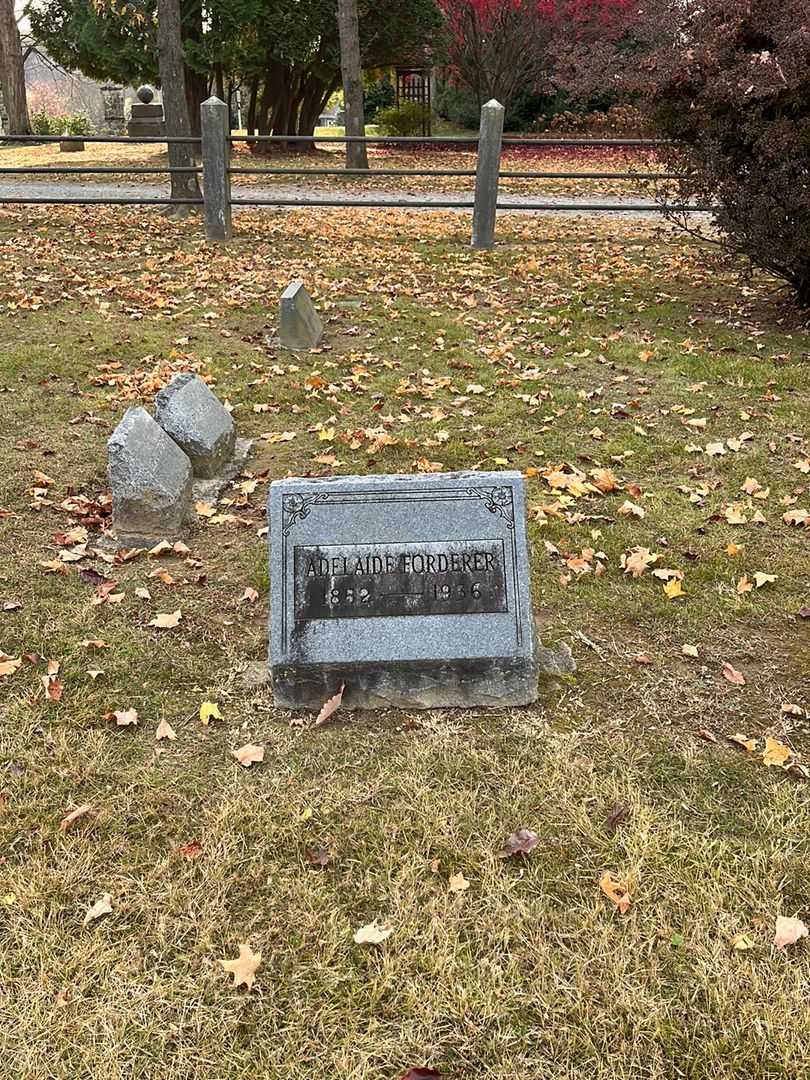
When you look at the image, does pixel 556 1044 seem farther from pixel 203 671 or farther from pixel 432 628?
pixel 203 671

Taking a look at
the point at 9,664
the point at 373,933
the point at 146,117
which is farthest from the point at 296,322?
the point at 146,117

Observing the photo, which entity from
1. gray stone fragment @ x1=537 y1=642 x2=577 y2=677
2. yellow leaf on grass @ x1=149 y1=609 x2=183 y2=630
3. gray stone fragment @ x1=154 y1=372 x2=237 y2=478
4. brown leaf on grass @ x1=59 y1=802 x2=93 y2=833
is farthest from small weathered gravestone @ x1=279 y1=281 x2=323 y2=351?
brown leaf on grass @ x1=59 y1=802 x2=93 y2=833

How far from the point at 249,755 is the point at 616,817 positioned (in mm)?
1225

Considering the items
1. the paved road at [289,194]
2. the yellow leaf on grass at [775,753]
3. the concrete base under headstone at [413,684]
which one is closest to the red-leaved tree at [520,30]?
the paved road at [289,194]

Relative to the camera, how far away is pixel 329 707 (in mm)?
3230

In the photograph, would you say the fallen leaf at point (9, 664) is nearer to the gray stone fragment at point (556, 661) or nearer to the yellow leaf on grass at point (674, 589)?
the gray stone fragment at point (556, 661)

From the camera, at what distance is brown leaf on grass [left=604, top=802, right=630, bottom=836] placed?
2756 mm

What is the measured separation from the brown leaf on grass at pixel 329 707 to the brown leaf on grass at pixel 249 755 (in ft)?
0.78

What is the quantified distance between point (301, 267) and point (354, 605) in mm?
7852

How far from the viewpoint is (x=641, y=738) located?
10.3 feet

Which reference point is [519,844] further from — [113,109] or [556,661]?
[113,109]

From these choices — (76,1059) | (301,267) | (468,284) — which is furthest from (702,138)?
(76,1059)

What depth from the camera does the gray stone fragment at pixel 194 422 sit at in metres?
4.89

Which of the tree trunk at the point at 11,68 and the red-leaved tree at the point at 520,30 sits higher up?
the red-leaved tree at the point at 520,30
